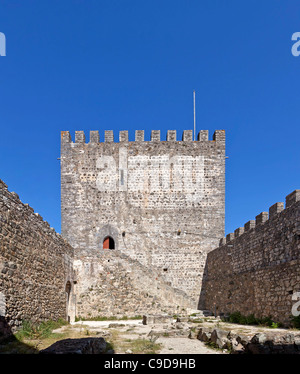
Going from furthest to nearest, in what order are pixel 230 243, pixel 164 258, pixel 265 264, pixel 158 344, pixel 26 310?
pixel 164 258
pixel 230 243
pixel 265 264
pixel 26 310
pixel 158 344

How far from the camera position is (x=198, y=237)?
19.2 meters

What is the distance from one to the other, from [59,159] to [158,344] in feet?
51.4

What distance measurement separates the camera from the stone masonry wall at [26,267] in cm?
734

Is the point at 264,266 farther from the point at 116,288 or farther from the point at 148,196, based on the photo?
the point at 148,196

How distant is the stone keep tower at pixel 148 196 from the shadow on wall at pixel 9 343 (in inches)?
482

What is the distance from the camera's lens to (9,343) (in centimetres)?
671

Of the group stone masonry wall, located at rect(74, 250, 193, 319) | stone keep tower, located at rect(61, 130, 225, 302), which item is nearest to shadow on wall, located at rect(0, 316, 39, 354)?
stone masonry wall, located at rect(74, 250, 193, 319)

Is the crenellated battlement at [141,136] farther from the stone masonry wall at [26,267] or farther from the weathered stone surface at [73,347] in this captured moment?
the weathered stone surface at [73,347]

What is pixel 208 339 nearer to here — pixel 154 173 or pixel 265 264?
pixel 265 264

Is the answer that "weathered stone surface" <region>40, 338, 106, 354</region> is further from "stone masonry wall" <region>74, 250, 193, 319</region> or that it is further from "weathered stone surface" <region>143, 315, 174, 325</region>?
"stone masonry wall" <region>74, 250, 193, 319</region>

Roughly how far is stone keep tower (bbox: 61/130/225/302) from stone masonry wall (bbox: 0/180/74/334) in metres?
7.57

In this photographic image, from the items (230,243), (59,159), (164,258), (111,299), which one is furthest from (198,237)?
(59,159)

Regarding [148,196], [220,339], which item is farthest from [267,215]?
[148,196]
